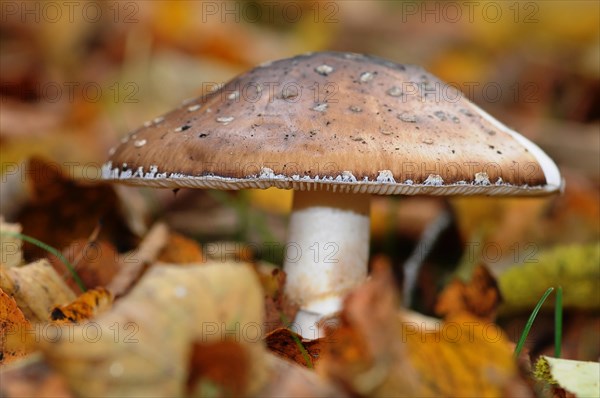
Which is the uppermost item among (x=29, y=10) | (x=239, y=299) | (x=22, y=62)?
(x=29, y=10)

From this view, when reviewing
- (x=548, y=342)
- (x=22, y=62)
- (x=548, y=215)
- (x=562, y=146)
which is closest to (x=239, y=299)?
(x=548, y=342)

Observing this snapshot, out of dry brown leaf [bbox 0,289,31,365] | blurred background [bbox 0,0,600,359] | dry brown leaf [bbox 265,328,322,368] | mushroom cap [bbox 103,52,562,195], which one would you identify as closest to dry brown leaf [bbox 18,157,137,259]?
blurred background [bbox 0,0,600,359]

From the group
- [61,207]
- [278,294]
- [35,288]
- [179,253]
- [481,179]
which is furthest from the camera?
[61,207]

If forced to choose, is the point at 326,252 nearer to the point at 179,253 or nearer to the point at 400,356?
the point at 179,253

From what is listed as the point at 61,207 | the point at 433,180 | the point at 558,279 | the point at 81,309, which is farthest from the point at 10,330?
the point at 558,279

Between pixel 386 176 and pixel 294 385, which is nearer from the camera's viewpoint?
pixel 294 385

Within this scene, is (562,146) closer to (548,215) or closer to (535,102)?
(548,215)

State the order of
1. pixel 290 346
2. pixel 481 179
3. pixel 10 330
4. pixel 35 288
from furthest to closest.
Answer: pixel 35 288 < pixel 481 179 < pixel 290 346 < pixel 10 330
